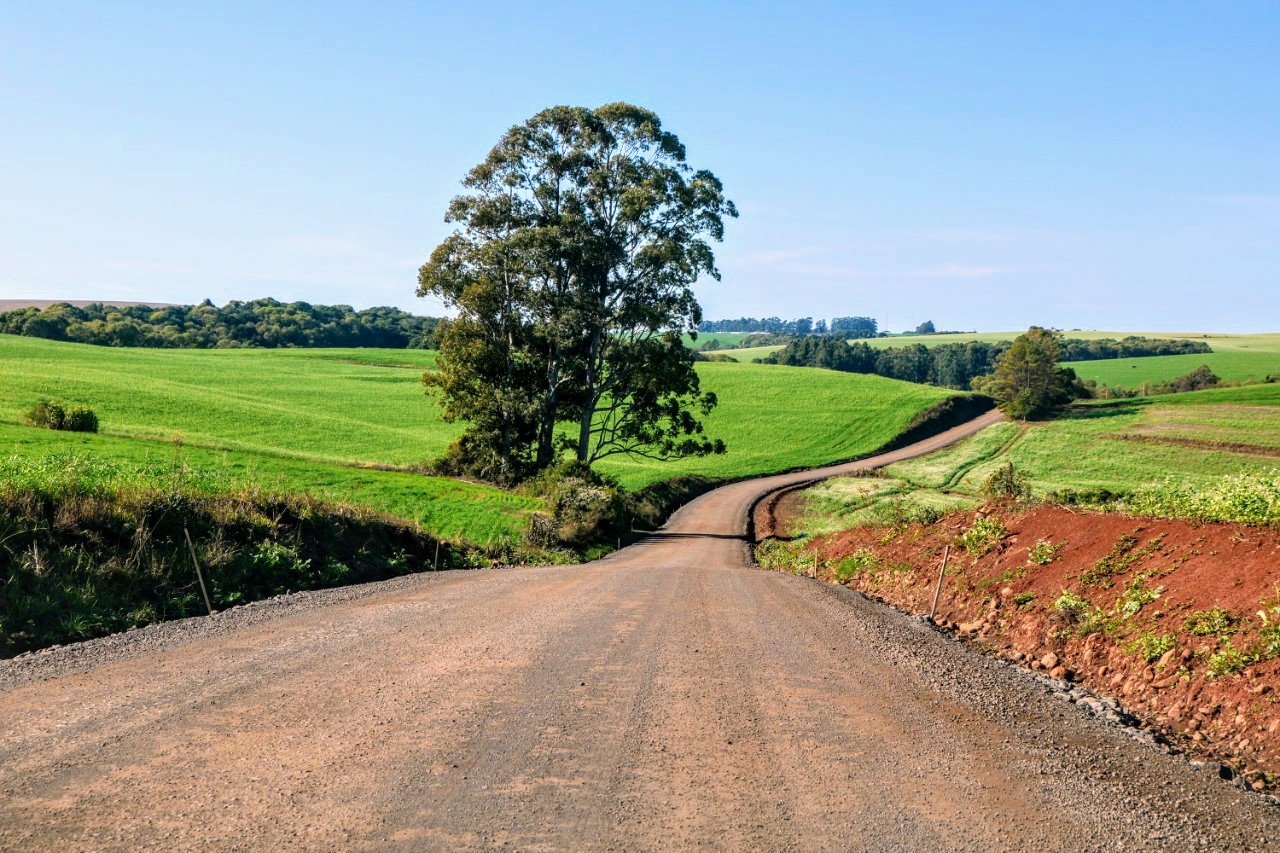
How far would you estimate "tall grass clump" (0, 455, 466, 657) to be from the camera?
34.2 ft

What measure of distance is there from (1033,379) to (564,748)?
92.1m

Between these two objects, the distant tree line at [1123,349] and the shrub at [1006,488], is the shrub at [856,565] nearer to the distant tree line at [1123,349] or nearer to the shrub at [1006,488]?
the shrub at [1006,488]

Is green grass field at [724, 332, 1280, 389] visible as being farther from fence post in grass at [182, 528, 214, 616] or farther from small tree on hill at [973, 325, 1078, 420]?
fence post in grass at [182, 528, 214, 616]

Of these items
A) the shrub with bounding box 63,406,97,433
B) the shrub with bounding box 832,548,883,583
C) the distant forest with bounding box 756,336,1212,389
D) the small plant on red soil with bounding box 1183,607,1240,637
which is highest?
the distant forest with bounding box 756,336,1212,389

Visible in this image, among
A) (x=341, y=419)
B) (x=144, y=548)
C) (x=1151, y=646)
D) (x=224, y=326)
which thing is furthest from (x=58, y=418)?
(x=224, y=326)

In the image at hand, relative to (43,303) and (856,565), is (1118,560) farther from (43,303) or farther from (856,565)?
(43,303)

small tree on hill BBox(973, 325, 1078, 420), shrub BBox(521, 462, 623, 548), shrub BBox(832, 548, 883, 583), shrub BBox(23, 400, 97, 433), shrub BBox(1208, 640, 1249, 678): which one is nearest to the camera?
shrub BBox(1208, 640, 1249, 678)

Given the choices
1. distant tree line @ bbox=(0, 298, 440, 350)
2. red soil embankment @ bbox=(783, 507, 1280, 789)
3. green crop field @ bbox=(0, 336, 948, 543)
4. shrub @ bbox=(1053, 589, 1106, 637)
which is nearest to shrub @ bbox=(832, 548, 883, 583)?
red soil embankment @ bbox=(783, 507, 1280, 789)

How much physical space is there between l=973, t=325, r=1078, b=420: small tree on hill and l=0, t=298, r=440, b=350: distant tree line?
70117 millimetres

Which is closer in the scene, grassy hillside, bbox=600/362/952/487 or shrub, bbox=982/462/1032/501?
shrub, bbox=982/462/1032/501

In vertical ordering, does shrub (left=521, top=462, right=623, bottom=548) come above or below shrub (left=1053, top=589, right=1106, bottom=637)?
below

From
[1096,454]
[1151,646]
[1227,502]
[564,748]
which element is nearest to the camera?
[564,748]

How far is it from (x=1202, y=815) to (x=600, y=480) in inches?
1246

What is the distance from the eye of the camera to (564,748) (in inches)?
261
